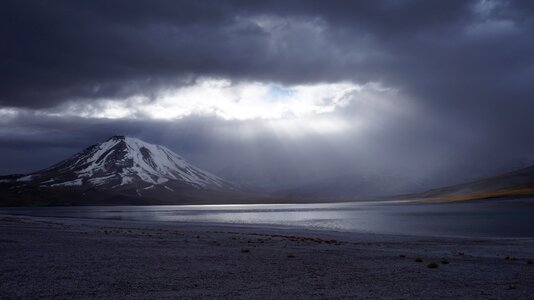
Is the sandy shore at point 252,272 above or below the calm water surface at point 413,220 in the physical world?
above

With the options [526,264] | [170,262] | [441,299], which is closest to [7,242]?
[170,262]

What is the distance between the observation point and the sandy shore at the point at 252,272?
1728 cm

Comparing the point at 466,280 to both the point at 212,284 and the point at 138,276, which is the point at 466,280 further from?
the point at 138,276

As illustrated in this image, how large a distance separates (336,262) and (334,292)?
895 centimetres

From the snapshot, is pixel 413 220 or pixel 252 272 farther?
pixel 413 220

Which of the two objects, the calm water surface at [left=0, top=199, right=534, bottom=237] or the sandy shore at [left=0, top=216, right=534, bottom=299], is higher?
the sandy shore at [left=0, top=216, right=534, bottom=299]

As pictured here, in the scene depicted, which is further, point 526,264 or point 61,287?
point 526,264

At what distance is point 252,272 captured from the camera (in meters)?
22.1

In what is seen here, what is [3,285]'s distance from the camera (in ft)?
57.6

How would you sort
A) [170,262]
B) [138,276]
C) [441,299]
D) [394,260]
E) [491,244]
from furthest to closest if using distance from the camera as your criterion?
1. [491,244]
2. [394,260]
3. [170,262]
4. [138,276]
5. [441,299]

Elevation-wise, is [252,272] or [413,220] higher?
[252,272]

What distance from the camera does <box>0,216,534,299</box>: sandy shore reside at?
1728cm

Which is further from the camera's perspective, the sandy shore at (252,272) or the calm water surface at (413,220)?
the calm water surface at (413,220)

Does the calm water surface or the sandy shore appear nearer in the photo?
the sandy shore
